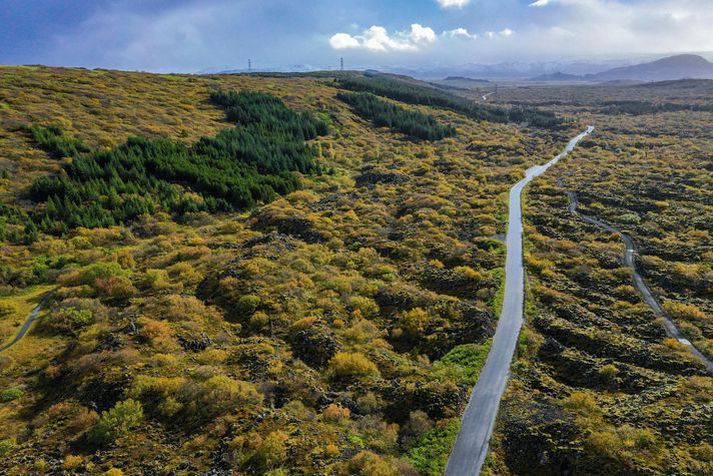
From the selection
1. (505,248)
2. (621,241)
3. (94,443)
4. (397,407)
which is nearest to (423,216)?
(505,248)

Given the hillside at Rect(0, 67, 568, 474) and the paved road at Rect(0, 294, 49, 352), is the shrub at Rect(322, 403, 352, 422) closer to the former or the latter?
the hillside at Rect(0, 67, 568, 474)

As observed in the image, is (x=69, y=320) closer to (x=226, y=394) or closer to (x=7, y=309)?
(x=7, y=309)

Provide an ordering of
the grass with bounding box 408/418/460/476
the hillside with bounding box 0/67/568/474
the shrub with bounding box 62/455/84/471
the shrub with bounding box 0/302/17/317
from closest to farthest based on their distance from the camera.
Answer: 1. the shrub with bounding box 62/455/84/471
2. the grass with bounding box 408/418/460/476
3. the hillside with bounding box 0/67/568/474
4. the shrub with bounding box 0/302/17/317

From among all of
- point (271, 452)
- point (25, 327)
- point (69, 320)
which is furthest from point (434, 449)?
point (25, 327)

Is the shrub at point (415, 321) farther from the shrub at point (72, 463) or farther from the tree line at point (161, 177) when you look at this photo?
the tree line at point (161, 177)

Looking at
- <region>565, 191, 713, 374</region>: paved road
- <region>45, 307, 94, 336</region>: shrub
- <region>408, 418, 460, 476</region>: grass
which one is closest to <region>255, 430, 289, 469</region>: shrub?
<region>408, 418, 460, 476</region>: grass
